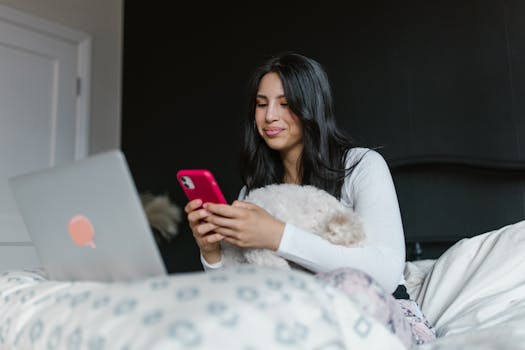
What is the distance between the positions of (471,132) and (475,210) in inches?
12.6

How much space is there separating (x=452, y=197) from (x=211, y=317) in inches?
72.5

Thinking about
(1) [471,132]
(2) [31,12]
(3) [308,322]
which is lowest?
(3) [308,322]

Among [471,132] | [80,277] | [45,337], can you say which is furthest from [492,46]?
[45,337]

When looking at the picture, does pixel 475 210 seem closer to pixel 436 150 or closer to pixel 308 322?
pixel 436 150

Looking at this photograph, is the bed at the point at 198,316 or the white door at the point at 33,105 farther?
the white door at the point at 33,105

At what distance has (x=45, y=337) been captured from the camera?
76 centimetres

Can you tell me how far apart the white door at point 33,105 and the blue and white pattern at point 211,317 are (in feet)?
8.36

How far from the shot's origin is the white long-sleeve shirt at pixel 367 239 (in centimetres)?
116

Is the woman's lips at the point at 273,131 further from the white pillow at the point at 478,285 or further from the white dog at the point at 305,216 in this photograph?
the white pillow at the point at 478,285

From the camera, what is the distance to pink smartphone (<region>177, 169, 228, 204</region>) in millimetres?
1095

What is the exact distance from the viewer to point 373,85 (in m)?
2.49

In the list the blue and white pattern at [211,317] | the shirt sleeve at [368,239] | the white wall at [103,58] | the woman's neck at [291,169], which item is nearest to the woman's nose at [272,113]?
the woman's neck at [291,169]

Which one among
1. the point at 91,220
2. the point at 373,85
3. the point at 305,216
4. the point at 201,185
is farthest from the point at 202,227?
the point at 373,85

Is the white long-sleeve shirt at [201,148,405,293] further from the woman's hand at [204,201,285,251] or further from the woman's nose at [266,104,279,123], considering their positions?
the woman's nose at [266,104,279,123]
